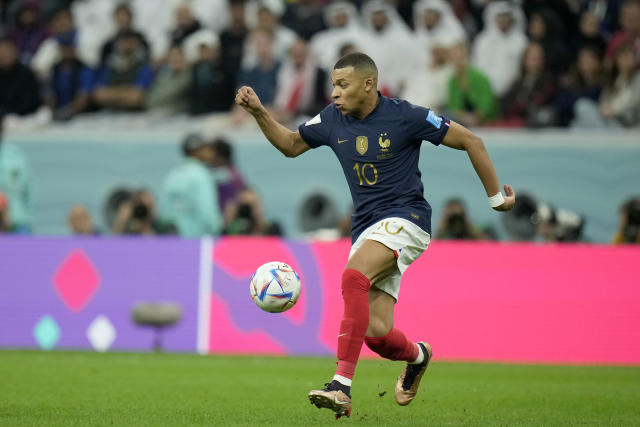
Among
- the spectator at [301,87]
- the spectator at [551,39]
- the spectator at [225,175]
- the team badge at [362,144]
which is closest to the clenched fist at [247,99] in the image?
the team badge at [362,144]

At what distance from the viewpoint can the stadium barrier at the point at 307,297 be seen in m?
13.5

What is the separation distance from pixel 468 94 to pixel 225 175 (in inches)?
157

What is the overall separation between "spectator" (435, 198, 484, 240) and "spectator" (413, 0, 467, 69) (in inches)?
132

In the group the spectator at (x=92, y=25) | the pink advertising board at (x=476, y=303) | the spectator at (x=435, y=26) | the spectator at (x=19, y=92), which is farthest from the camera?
the spectator at (x=92, y=25)

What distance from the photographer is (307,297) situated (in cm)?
1389

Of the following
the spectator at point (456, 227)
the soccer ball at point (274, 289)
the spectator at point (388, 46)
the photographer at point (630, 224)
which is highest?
the spectator at point (388, 46)

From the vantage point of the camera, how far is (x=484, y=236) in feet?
51.7

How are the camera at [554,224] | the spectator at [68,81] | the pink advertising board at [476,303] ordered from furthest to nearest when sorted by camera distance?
the spectator at [68,81] < the camera at [554,224] < the pink advertising board at [476,303]

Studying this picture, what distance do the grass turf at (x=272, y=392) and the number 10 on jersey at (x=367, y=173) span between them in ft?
5.20

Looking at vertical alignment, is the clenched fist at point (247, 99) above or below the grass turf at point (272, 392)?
above

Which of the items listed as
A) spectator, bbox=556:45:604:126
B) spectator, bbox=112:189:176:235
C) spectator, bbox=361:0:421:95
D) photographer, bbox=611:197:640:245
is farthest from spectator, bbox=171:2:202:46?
photographer, bbox=611:197:640:245

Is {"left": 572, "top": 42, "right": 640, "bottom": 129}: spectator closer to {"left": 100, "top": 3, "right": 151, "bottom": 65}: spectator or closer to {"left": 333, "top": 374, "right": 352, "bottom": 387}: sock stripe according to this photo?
{"left": 100, "top": 3, "right": 151, "bottom": 65}: spectator

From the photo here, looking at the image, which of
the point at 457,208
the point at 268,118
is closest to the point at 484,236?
the point at 457,208

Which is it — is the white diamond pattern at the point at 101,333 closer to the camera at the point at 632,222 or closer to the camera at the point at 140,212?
the camera at the point at 140,212
